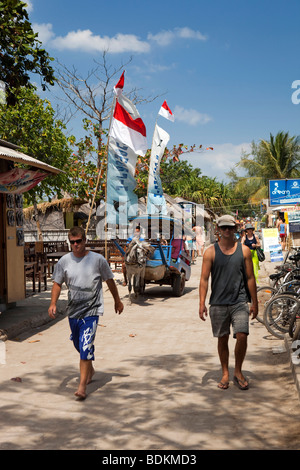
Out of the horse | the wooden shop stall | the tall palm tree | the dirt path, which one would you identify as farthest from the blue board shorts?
the tall palm tree

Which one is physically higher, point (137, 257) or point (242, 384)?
point (137, 257)

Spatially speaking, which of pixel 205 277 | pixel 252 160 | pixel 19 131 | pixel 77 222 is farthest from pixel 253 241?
pixel 252 160

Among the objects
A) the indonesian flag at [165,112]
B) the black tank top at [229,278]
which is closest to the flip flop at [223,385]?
the black tank top at [229,278]

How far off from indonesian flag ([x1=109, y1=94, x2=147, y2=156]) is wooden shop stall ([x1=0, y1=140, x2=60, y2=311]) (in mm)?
3977

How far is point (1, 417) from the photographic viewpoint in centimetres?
475

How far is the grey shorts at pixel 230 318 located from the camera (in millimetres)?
5441

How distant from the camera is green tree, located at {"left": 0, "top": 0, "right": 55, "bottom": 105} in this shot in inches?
302

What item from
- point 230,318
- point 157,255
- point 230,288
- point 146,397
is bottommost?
point 146,397

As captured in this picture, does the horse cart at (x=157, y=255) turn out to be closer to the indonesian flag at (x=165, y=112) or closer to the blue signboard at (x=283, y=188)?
the indonesian flag at (x=165, y=112)

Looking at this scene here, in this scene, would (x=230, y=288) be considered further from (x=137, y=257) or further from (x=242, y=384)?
(x=137, y=257)

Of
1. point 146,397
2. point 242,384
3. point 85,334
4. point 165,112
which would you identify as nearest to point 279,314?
point 242,384

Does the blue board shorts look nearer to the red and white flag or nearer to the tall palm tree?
the red and white flag

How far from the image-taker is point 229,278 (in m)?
5.49

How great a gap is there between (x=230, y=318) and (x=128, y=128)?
9.57 meters
